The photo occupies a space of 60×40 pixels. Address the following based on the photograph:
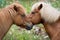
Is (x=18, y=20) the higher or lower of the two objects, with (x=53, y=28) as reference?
higher

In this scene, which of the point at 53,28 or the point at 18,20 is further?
the point at 18,20

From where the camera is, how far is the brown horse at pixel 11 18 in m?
8.40

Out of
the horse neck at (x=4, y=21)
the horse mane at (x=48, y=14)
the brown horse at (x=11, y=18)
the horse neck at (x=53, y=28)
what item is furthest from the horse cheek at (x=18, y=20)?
the horse neck at (x=53, y=28)

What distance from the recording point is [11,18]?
8516 mm

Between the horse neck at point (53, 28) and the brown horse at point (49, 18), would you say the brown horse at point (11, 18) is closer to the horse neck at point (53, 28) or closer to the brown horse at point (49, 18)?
the brown horse at point (49, 18)

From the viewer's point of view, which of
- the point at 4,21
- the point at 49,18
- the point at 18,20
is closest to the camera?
the point at 4,21

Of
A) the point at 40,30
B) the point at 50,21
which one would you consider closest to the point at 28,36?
the point at 40,30

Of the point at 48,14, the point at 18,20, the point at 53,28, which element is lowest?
the point at 53,28

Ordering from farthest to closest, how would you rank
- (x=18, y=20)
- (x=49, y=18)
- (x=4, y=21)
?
(x=18, y=20), (x=49, y=18), (x=4, y=21)

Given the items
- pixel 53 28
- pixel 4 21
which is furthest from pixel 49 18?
pixel 4 21

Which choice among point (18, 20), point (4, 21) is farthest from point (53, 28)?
point (4, 21)

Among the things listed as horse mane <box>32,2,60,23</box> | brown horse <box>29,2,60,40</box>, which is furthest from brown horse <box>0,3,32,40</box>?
horse mane <box>32,2,60,23</box>

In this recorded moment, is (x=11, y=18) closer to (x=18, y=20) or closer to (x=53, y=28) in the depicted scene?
(x=18, y=20)

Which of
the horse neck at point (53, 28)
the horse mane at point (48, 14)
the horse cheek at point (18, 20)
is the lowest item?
the horse neck at point (53, 28)
